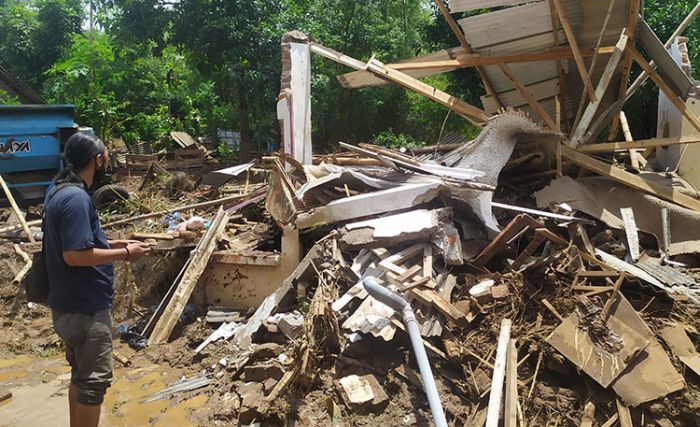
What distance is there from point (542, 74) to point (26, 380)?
748cm

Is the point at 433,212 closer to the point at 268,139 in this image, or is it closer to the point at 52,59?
the point at 268,139

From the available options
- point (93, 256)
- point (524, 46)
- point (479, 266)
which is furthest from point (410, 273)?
point (524, 46)

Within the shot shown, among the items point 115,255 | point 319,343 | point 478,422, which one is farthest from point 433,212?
point 115,255

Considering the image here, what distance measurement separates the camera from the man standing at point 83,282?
2.94m

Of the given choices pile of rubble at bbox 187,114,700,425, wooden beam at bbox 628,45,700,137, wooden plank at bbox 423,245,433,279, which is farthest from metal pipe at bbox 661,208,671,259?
wooden plank at bbox 423,245,433,279

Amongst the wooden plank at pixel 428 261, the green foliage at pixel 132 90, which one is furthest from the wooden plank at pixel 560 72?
the green foliage at pixel 132 90

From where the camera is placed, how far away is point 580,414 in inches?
142

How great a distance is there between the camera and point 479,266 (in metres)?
4.95

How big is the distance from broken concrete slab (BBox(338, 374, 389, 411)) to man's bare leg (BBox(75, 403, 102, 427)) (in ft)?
5.65

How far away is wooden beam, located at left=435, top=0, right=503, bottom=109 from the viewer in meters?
6.28

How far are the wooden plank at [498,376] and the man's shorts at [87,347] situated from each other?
2510 millimetres

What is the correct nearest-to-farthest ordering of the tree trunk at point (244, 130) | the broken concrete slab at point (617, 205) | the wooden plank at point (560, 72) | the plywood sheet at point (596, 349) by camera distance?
the plywood sheet at point (596, 349)
the broken concrete slab at point (617, 205)
the wooden plank at point (560, 72)
the tree trunk at point (244, 130)

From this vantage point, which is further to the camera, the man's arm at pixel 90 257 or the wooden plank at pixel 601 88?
the wooden plank at pixel 601 88

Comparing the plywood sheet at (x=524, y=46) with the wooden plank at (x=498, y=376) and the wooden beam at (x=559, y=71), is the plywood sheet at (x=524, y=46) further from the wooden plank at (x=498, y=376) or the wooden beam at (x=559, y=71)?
the wooden plank at (x=498, y=376)
